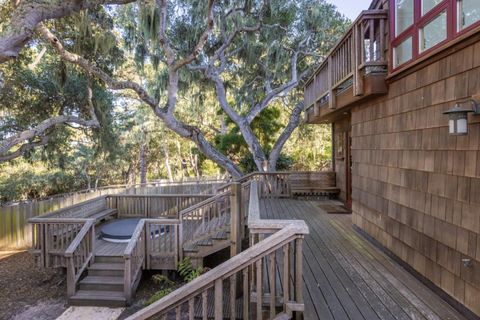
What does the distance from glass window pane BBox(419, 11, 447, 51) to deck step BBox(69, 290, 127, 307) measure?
627cm

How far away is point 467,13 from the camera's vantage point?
242 cm

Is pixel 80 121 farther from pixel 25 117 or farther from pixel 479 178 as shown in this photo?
pixel 479 178

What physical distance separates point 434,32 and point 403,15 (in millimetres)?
830

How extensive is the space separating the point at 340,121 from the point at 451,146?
557 centimetres

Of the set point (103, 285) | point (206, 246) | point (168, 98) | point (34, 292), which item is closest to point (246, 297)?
Result: point (206, 246)

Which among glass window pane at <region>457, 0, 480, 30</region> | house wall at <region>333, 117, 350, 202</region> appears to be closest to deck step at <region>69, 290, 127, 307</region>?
house wall at <region>333, 117, 350, 202</region>

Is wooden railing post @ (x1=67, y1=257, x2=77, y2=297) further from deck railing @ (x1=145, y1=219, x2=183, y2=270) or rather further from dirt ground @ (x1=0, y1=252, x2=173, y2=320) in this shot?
deck railing @ (x1=145, y1=219, x2=183, y2=270)

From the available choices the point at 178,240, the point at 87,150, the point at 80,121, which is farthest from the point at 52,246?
the point at 87,150

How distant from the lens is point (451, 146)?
2633 millimetres

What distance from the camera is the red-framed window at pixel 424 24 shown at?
2.46 metres

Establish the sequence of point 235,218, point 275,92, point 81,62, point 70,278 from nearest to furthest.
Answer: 1. point 235,218
2. point 70,278
3. point 81,62
4. point 275,92

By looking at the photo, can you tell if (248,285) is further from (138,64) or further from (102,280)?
(138,64)

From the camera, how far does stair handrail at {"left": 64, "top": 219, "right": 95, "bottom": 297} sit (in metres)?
5.86

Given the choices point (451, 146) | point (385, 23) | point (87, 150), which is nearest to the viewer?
point (451, 146)
